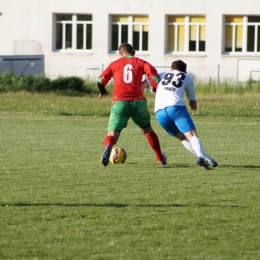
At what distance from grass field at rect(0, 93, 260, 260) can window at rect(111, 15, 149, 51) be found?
2378 centimetres

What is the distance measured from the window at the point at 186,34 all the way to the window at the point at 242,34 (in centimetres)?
118

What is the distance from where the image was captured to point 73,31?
43.4 meters

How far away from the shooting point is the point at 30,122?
2175cm

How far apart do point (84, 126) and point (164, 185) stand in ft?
32.2

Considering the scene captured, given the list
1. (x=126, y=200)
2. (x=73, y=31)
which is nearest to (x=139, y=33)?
(x=73, y=31)

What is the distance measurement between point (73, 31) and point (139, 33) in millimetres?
3465

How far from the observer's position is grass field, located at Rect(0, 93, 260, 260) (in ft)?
25.3

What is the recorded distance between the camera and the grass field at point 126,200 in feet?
25.3

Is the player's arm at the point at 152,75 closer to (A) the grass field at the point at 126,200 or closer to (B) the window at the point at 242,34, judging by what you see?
(A) the grass field at the point at 126,200

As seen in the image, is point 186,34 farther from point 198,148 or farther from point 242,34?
point 198,148

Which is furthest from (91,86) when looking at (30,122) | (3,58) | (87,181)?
(87,181)

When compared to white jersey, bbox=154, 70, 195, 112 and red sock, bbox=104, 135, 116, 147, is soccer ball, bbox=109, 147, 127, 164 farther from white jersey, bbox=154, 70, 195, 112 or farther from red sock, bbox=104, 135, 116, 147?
white jersey, bbox=154, 70, 195, 112

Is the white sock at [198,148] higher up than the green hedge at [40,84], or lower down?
higher up

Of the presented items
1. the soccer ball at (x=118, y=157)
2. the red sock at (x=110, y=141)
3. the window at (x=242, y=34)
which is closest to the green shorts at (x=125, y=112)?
the red sock at (x=110, y=141)
